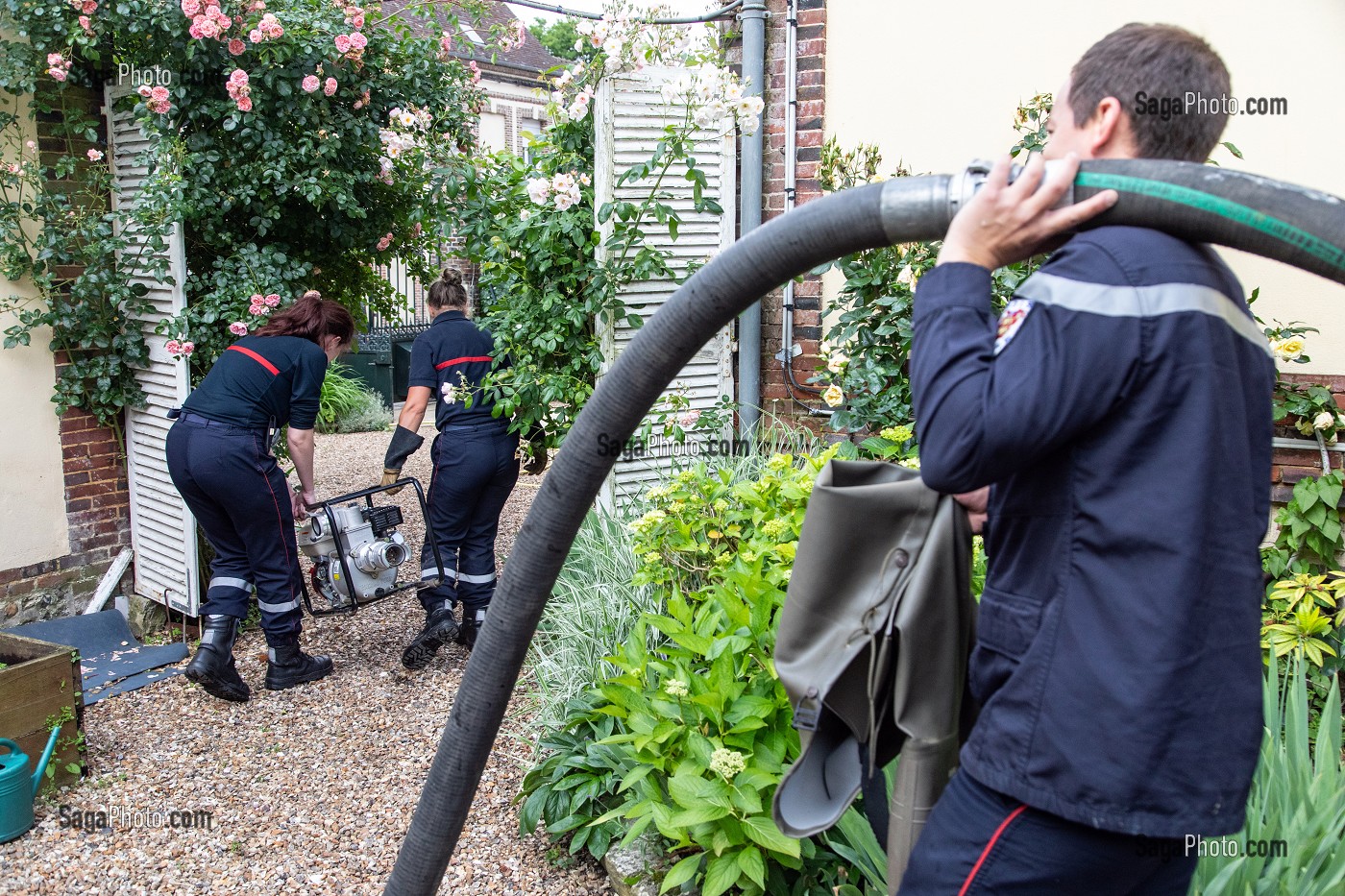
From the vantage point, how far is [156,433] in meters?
5.92

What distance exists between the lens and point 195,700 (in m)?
5.20

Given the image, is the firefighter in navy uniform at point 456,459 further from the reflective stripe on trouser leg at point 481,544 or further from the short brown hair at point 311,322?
the short brown hair at point 311,322

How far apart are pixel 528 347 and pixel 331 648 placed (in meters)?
2.06

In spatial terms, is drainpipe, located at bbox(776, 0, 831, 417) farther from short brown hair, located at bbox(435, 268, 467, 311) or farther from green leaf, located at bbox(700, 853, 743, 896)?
green leaf, located at bbox(700, 853, 743, 896)

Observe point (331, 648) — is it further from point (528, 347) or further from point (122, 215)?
point (122, 215)

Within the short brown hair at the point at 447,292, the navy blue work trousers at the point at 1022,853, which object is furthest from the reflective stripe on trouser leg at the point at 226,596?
the navy blue work trousers at the point at 1022,853

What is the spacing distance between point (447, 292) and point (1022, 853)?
4.79 metres

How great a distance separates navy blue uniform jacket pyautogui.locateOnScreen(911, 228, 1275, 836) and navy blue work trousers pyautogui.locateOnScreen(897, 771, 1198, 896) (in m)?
0.05

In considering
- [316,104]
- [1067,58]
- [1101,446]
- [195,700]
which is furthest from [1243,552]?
[316,104]

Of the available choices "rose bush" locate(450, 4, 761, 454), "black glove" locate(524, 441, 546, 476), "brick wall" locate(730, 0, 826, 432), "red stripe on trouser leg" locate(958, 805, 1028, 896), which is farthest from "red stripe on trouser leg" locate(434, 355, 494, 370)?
"red stripe on trouser leg" locate(958, 805, 1028, 896)

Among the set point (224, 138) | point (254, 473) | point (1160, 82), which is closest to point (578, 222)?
point (254, 473)

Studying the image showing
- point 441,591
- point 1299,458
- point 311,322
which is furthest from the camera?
point 441,591

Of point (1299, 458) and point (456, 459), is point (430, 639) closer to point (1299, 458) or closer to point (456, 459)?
point (456, 459)

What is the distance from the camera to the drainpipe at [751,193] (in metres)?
5.81
